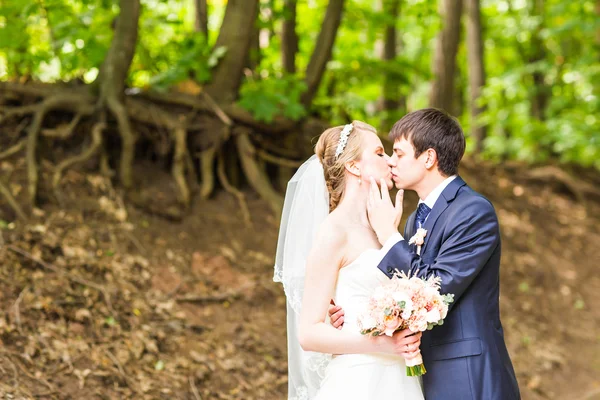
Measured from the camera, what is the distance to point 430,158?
3.03m

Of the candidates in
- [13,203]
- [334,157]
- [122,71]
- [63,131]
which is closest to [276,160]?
[122,71]

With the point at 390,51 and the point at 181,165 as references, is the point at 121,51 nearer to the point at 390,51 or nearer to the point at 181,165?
the point at 181,165

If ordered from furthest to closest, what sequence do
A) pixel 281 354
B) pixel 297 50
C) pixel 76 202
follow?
pixel 297 50
pixel 76 202
pixel 281 354

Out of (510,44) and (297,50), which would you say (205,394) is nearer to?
(297,50)

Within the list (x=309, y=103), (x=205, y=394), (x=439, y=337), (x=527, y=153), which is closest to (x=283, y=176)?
(x=309, y=103)

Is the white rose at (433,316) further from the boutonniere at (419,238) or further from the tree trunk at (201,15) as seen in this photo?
the tree trunk at (201,15)

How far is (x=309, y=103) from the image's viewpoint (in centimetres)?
819

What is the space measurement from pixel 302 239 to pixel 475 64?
10221 mm

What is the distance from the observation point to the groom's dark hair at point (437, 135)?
301 cm

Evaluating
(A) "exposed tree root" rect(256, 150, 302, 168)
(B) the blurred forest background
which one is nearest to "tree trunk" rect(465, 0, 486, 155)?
(B) the blurred forest background

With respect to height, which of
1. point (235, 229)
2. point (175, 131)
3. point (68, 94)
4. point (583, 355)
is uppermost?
point (68, 94)

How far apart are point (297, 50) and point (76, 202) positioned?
428cm

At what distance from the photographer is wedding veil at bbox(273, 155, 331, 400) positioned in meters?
3.52

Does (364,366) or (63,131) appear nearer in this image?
(364,366)
